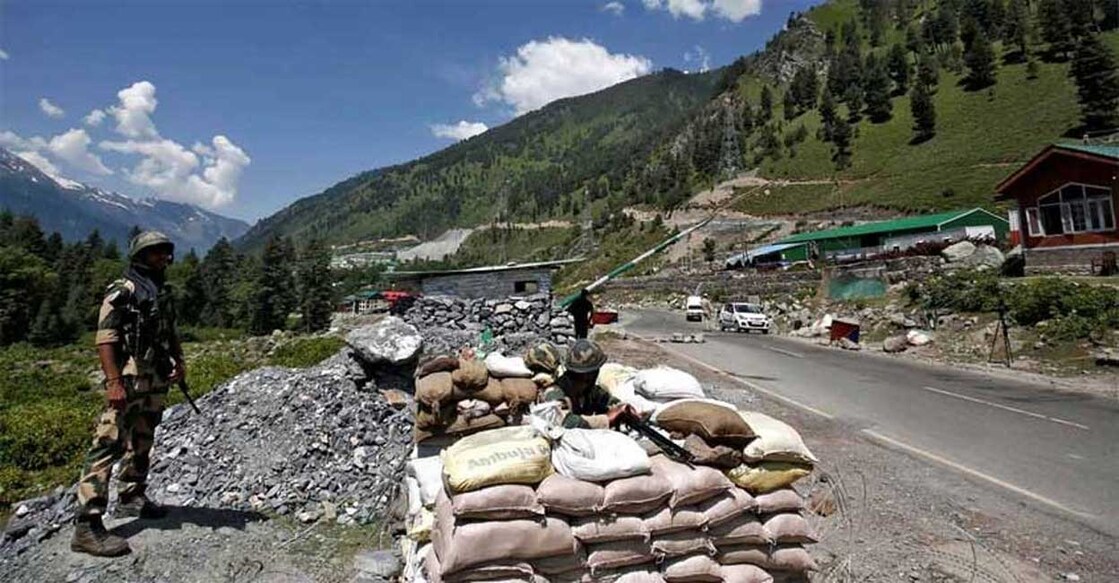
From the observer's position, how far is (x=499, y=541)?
3348mm

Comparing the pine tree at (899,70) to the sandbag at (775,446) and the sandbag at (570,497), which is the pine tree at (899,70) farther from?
the sandbag at (570,497)

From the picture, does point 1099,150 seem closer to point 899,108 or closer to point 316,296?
point 316,296

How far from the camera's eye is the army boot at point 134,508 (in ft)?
17.8

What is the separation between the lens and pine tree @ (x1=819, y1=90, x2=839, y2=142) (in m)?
87.9

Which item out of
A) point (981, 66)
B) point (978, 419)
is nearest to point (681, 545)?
point (978, 419)

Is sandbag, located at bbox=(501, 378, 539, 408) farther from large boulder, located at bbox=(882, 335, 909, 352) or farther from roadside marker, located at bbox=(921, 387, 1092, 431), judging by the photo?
large boulder, located at bbox=(882, 335, 909, 352)

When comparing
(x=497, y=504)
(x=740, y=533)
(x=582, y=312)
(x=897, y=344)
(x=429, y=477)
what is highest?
(x=582, y=312)

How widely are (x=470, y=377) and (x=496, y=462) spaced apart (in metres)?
2.17

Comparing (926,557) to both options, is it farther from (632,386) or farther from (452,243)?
(452,243)

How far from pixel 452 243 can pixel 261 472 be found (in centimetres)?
16663

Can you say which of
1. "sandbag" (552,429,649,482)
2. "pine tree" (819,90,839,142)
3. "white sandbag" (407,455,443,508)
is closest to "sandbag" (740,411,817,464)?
"sandbag" (552,429,649,482)

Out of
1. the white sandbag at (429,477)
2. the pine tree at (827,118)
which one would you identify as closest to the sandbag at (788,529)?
the white sandbag at (429,477)

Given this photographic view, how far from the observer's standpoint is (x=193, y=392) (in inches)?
654

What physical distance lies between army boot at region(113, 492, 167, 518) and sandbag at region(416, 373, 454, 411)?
2770 mm
